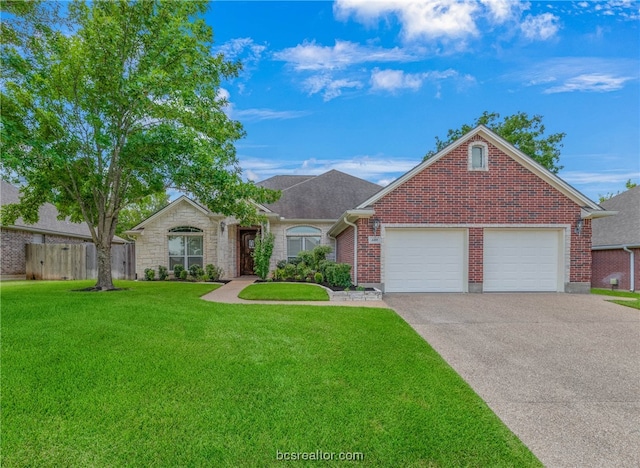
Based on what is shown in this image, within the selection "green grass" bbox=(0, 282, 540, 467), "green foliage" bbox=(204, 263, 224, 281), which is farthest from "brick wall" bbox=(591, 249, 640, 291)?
"green foliage" bbox=(204, 263, 224, 281)

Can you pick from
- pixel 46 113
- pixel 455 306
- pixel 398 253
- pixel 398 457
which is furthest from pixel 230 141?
pixel 398 457

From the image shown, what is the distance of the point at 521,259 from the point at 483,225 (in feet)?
6.06

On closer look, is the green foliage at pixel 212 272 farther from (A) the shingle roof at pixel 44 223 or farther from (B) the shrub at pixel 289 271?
(A) the shingle roof at pixel 44 223

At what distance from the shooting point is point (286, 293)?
403 inches

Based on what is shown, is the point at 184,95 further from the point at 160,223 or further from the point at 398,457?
the point at 398,457

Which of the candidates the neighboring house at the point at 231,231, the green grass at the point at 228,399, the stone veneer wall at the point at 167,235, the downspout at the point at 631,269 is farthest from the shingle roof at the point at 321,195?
the downspout at the point at 631,269

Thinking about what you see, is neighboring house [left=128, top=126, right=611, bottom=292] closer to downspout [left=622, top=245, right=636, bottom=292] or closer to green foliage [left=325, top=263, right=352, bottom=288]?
green foliage [left=325, top=263, right=352, bottom=288]

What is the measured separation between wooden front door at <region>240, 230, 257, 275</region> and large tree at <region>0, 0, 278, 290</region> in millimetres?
6662

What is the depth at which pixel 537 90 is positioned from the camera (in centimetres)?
1413

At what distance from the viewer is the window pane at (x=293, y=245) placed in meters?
17.2

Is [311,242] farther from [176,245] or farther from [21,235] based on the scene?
[21,235]

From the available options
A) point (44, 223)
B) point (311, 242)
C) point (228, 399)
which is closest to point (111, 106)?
point (228, 399)

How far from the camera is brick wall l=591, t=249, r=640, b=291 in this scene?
15828 millimetres

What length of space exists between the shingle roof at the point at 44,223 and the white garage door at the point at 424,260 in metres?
18.1
